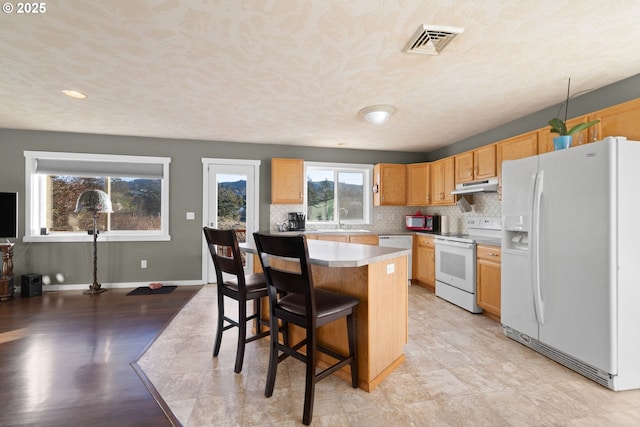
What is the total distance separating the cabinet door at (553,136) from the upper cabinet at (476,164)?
24.0 inches

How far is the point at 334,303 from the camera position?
1.87 meters

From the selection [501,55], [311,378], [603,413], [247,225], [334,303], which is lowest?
[603,413]

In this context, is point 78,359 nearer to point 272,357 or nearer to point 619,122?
point 272,357

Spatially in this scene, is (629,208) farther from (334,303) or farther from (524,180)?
(334,303)

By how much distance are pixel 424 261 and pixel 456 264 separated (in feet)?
2.91

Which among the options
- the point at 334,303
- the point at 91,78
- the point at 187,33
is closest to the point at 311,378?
the point at 334,303

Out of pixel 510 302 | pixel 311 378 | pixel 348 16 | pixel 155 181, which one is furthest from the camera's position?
pixel 155 181

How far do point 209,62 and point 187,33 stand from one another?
39 centimetres

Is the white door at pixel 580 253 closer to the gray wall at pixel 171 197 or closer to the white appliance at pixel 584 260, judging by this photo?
the white appliance at pixel 584 260

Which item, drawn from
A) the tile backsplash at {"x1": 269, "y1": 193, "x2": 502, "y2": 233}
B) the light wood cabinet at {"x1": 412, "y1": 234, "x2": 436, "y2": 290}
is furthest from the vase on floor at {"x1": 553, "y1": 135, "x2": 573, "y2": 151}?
the light wood cabinet at {"x1": 412, "y1": 234, "x2": 436, "y2": 290}

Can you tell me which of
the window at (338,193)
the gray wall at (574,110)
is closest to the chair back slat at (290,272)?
the gray wall at (574,110)

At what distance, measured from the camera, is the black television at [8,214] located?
3.96m

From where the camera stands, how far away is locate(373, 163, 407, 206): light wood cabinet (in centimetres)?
525

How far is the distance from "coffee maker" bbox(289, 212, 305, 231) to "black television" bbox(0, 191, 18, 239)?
3807 millimetres
